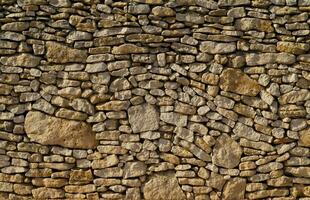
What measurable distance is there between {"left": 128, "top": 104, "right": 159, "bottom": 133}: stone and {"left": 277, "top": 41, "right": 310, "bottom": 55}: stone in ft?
4.90

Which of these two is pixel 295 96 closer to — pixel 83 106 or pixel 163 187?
pixel 163 187

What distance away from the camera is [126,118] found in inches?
186

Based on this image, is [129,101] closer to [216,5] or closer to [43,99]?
[43,99]

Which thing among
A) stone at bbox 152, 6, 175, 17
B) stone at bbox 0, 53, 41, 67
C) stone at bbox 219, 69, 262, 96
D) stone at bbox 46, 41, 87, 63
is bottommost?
stone at bbox 219, 69, 262, 96

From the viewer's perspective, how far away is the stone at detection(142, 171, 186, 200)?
4.71m

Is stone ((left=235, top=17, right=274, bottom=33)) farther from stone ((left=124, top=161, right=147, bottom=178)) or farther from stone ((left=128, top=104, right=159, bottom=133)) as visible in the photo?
stone ((left=124, top=161, right=147, bottom=178))

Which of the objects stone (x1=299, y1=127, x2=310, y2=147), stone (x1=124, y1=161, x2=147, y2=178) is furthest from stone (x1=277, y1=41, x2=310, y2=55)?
stone (x1=124, y1=161, x2=147, y2=178)

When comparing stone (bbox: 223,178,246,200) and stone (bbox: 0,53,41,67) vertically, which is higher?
stone (bbox: 0,53,41,67)

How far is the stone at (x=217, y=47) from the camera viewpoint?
464 cm

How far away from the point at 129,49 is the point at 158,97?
60 cm

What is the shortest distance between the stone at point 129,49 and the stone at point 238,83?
0.89 meters

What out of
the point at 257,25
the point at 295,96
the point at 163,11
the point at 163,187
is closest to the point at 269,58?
the point at 257,25

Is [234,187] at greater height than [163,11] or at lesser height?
lesser

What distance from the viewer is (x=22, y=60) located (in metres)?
4.74
